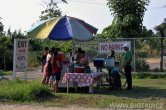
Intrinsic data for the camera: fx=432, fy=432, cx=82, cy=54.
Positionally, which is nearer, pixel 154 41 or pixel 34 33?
pixel 34 33

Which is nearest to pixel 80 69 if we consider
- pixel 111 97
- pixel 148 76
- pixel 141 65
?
pixel 111 97

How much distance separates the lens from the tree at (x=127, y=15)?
88.0ft

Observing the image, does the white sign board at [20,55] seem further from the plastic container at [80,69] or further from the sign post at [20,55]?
the plastic container at [80,69]

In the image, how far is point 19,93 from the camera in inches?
601

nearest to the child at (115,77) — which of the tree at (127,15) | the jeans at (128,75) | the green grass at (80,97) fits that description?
the jeans at (128,75)

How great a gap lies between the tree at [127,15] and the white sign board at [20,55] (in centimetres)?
910

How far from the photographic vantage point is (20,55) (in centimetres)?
1922

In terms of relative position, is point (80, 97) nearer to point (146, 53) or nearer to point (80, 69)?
point (80, 69)

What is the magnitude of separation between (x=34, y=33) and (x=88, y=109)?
22.2 feet

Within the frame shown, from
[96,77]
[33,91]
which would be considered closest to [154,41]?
[96,77]

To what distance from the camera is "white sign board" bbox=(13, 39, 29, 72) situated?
1900 centimetres

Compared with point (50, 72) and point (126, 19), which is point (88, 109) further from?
point (126, 19)

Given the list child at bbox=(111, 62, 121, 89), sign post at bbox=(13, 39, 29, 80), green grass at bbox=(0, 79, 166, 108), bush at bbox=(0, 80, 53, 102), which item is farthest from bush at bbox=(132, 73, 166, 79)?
bush at bbox=(0, 80, 53, 102)

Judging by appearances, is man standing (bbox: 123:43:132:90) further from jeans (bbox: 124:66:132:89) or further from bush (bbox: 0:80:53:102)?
bush (bbox: 0:80:53:102)
